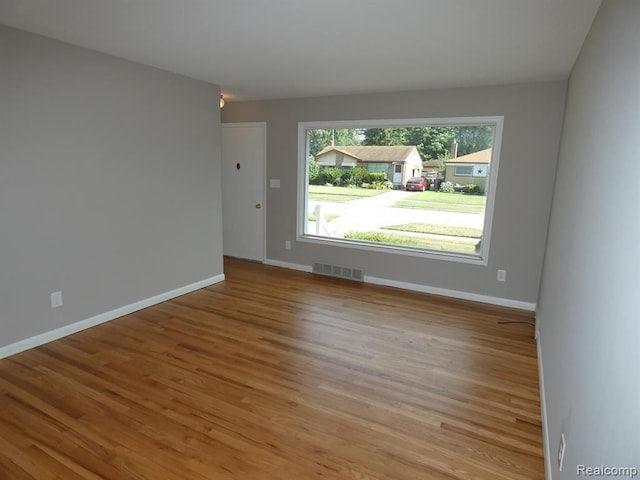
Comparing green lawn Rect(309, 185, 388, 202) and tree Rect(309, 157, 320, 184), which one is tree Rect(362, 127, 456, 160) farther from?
tree Rect(309, 157, 320, 184)

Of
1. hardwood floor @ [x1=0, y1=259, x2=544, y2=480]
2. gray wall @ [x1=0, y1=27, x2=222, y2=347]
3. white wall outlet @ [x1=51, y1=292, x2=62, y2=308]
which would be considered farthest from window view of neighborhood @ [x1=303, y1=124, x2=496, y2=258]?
white wall outlet @ [x1=51, y1=292, x2=62, y2=308]

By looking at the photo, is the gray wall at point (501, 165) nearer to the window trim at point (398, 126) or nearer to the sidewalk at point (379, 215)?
the window trim at point (398, 126)

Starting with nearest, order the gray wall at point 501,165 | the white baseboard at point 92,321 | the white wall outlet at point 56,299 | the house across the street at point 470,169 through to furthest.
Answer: the white baseboard at point 92,321 → the white wall outlet at point 56,299 → the gray wall at point 501,165 → the house across the street at point 470,169

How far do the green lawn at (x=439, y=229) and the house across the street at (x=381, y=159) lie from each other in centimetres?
54

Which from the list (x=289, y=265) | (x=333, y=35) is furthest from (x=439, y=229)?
(x=333, y=35)

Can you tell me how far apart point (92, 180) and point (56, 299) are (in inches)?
40.6

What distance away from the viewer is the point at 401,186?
4.71 meters

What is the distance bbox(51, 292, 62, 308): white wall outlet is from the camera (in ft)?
9.95

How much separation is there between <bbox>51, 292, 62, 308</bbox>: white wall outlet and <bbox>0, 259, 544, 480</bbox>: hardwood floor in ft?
1.00

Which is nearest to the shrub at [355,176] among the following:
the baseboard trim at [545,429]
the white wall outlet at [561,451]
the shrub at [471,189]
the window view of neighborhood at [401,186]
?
the window view of neighborhood at [401,186]

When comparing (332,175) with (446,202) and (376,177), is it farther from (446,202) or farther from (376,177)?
(446,202)

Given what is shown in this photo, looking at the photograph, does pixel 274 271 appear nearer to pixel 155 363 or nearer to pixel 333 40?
pixel 155 363

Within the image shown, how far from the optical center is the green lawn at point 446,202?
4254 millimetres

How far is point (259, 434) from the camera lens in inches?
81.3
